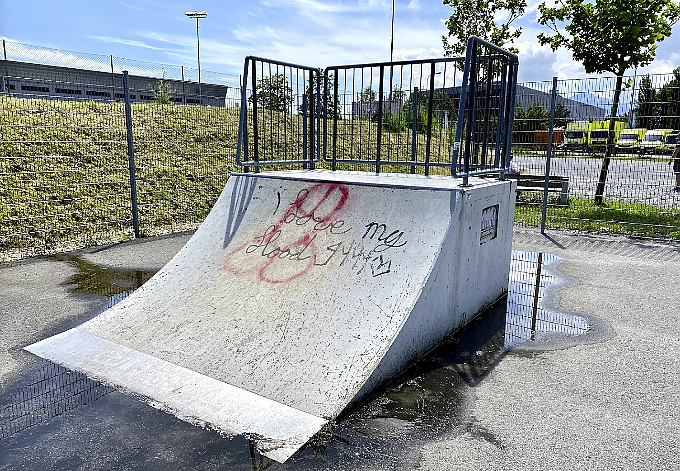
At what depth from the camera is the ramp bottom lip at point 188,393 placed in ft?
9.58

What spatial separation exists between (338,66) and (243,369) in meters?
4.25

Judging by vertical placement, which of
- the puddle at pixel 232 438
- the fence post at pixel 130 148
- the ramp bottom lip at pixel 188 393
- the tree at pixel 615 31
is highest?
the tree at pixel 615 31

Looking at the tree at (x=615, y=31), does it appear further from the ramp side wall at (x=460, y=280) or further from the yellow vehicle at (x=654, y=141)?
the ramp side wall at (x=460, y=280)

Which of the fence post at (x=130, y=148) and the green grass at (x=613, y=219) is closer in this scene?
the fence post at (x=130, y=148)

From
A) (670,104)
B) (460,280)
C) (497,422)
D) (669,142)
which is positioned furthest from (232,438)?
(669,142)

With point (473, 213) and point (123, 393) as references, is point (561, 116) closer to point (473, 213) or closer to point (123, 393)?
point (473, 213)

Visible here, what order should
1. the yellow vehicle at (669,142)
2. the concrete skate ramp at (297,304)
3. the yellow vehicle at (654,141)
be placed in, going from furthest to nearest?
1. the yellow vehicle at (669,142)
2. the yellow vehicle at (654,141)
3. the concrete skate ramp at (297,304)

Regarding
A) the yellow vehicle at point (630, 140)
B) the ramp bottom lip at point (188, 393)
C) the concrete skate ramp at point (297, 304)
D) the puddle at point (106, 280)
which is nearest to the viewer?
the ramp bottom lip at point (188, 393)

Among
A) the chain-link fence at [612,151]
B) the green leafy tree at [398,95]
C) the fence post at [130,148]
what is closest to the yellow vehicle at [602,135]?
the chain-link fence at [612,151]

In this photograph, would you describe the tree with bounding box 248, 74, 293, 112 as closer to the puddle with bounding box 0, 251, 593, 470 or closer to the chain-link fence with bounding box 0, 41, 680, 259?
the chain-link fence with bounding box 0, 41, 680, 259

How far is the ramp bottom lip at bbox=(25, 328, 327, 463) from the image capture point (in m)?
2.92

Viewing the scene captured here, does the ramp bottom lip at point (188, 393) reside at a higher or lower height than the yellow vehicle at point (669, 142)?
lower

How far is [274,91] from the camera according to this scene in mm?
6828

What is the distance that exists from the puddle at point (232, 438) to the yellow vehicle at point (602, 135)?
6434mm
